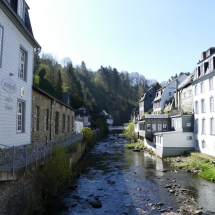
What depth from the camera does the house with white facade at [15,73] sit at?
30.5 ft

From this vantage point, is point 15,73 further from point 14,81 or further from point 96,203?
point 96,203

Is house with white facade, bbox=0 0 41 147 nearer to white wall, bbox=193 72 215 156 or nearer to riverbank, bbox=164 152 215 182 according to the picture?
riverbank, bbox=164 152 215 182

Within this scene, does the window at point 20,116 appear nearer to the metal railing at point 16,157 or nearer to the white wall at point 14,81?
the white wall at point 14,81

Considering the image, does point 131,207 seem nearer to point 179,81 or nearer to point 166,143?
point 166,143

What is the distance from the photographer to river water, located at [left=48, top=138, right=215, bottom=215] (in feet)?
38.5

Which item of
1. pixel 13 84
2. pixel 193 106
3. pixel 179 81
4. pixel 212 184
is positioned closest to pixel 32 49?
pixel 13 84

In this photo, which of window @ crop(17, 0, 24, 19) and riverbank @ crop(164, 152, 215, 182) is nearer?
window @ crop(17, 0, 24, 19)

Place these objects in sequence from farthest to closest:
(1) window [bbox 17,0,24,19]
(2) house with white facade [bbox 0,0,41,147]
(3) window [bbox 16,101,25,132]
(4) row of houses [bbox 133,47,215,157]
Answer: (4) row of houses [bbox 133,47,215,157] → (3) window [bbox 16,101,25,132] → (1) window [bbox 17,0,24,19] → (2) house with white facade [bbox 0,0,41,147]

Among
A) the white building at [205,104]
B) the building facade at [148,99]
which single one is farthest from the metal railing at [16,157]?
the building facade at [148,99]

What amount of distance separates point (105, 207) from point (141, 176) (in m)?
7.87

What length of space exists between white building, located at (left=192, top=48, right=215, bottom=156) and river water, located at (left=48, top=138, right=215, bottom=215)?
252 inches

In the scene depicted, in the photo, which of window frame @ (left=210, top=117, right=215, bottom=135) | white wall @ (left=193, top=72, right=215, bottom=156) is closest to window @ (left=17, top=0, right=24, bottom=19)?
white wall @ (left=193, top=72, right=215, bottom=156)

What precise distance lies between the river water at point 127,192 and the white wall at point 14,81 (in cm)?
426

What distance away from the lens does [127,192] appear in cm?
1469
